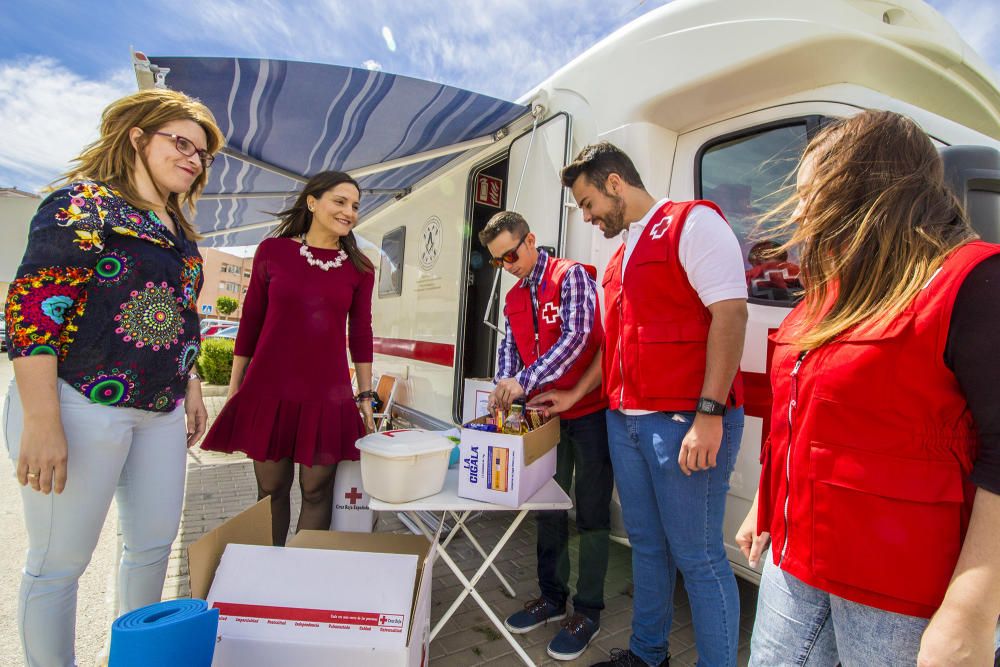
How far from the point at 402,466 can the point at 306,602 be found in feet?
1.64

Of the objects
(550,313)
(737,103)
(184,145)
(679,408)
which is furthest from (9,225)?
(679,408)

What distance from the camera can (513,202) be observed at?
3256mm

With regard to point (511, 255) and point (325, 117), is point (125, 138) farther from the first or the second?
point (325, 117)

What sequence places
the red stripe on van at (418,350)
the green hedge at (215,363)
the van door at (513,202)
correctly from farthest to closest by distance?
the green hedge at (215,363), the red stripe on van at (418,350), the van door at (513,202)

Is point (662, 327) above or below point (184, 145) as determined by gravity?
below

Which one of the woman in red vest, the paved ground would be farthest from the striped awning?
the paved ground

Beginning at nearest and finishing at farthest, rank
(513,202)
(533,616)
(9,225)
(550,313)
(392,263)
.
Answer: (550,313) → (533,616) → (513,202) → (392,263) → (9,225)

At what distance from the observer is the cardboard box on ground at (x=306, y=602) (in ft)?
5.08

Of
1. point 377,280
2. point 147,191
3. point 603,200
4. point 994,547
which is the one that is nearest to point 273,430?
point 147,191

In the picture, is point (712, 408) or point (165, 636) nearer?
point (165, 636)

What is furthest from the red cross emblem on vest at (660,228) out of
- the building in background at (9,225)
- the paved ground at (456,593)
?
the building in background at (9,225)

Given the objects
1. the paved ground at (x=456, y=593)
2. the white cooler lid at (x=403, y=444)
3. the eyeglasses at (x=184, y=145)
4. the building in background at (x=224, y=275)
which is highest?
the building in background at (x=224, y=275)

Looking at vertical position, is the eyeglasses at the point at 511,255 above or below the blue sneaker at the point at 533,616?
above

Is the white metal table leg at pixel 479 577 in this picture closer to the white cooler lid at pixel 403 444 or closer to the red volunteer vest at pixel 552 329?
the white cooler lid at pixel 403 444
